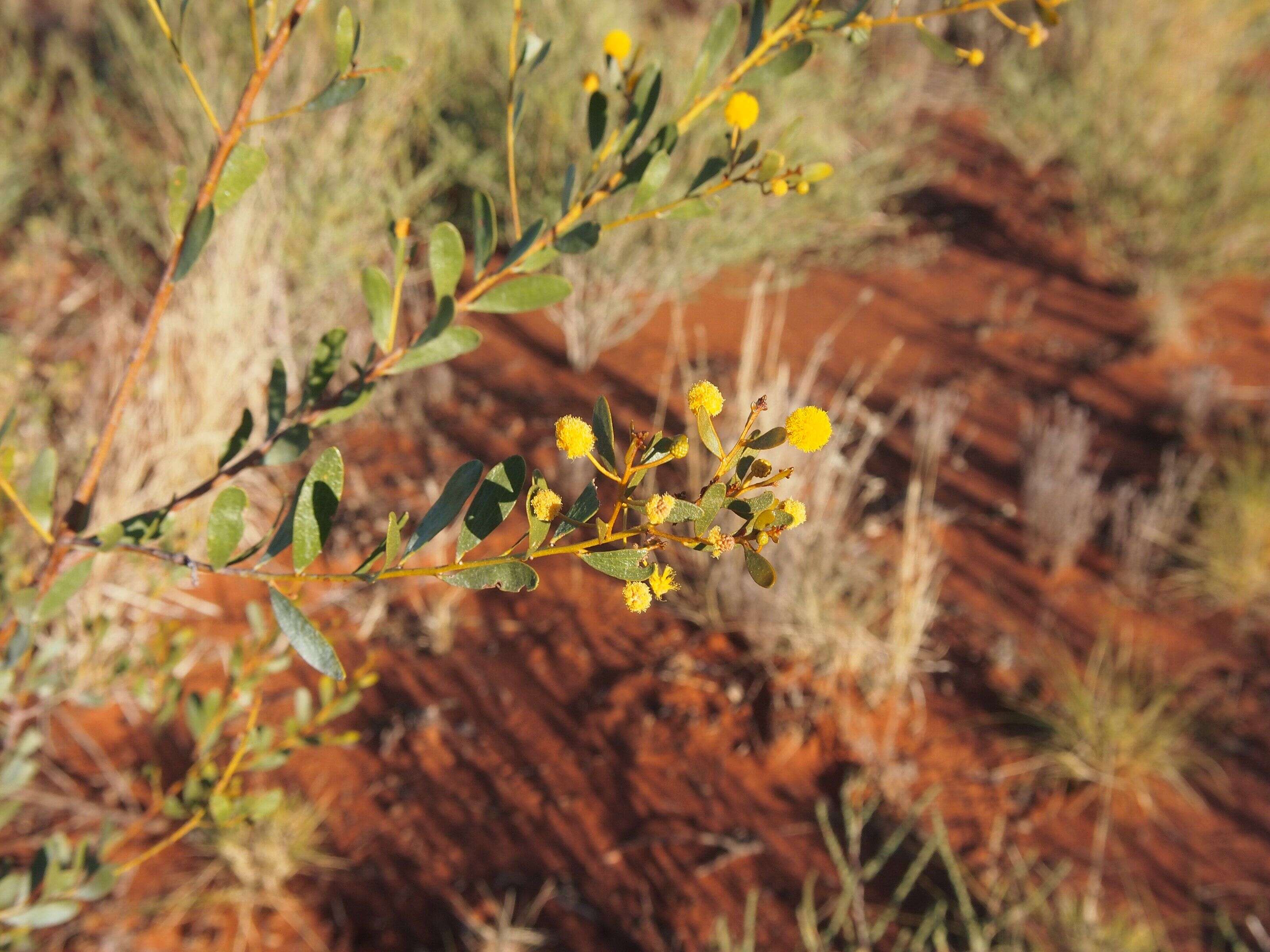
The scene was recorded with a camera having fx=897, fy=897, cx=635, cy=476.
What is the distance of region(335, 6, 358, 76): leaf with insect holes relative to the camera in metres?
0.75

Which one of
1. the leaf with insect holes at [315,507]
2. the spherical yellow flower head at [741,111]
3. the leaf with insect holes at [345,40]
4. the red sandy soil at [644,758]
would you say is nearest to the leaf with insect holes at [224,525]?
the leaf with insect holes at [315,507]

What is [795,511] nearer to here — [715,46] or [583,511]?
[583,511]

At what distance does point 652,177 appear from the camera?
32.4 inches

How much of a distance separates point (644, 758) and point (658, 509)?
5.39ft

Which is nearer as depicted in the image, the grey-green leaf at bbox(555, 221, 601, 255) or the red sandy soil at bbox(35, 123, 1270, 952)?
the grey-green leaf at bbox(555, 221, 601, 255)

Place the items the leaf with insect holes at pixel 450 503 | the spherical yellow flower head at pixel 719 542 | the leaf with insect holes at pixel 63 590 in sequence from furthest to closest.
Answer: the leaf with insect holes at pixel 63 590 → the leaf with insect holes at pixel 450 503 → the spherical yellow flower head at pixel 719 542

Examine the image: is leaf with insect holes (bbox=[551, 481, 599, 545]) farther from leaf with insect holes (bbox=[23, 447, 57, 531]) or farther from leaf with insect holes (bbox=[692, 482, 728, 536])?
→ leaf with insect holes (bbox=[23, 447, 57, 531])

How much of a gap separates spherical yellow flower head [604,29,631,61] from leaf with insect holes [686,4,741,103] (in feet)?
0.23

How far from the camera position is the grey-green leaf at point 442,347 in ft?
2.79

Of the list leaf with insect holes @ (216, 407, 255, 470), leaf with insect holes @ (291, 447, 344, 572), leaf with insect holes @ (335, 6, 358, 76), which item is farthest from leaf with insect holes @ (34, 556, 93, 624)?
leaf with insect holes @ (335, 6, 358, 76)

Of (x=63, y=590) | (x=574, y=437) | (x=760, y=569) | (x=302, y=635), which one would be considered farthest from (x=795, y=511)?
(x=63, y=590)

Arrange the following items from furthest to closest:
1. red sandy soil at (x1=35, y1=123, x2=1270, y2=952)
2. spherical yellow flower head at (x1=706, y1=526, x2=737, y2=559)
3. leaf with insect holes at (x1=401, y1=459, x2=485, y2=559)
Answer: red sandy soil at (x1=35, y1=123, x2=1270, y2=952) < leaf with insect holes at (x1=401, y1=459, x2=485, y2=559) < spherical yellow flower head at (x1=706, y1=526, x2=737, y2=559)

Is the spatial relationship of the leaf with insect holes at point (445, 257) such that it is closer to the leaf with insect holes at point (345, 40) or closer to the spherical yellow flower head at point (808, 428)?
the leaf with insect holes at point (345, 40)

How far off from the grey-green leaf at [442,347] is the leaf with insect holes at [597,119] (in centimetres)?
22
